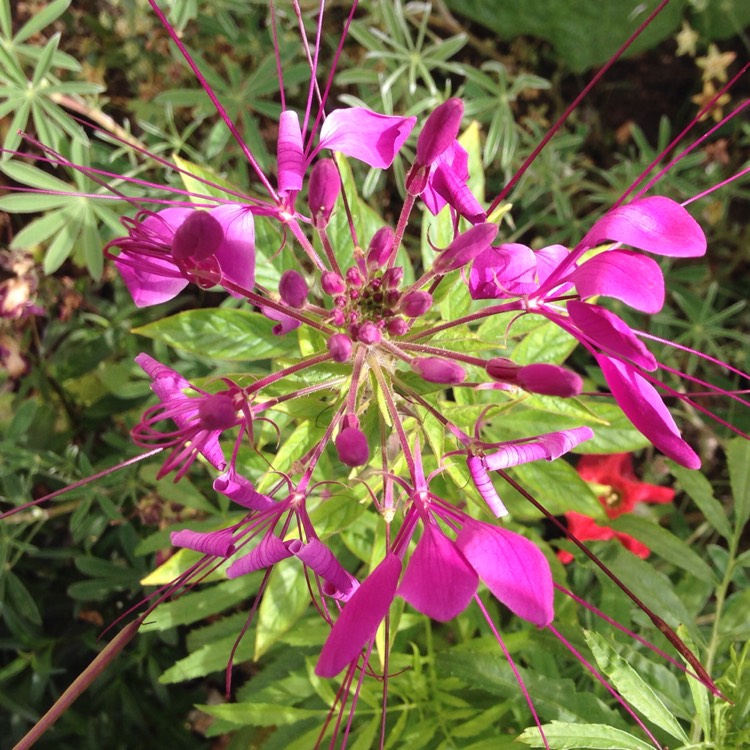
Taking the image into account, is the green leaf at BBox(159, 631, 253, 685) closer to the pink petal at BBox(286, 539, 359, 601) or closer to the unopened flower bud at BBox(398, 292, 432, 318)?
the pink petal at BBox(286, 539, 359, 601)

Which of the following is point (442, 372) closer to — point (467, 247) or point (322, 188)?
point (467, 247)

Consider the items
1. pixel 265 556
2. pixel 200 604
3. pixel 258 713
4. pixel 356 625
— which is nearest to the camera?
pixel 356 625

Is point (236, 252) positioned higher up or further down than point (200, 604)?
higher up

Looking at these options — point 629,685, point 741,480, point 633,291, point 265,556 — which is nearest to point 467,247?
point 633,291

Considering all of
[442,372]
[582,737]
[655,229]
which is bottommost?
[582,737]

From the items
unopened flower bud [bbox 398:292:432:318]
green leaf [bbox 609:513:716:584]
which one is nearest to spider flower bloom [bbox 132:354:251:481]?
unopened flower bud [bbox 398:292:432:318]

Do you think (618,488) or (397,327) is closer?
(397,327)

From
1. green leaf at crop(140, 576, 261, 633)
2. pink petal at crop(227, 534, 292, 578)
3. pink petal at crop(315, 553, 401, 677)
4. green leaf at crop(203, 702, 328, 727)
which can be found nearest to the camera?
pink petal at crop(315, 553, 401, 677)
